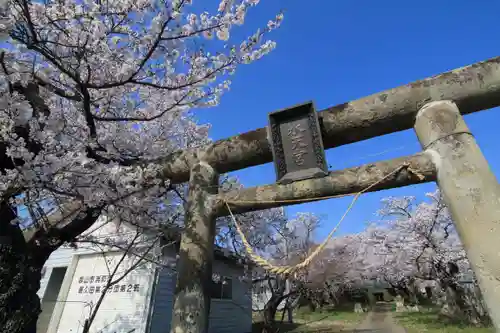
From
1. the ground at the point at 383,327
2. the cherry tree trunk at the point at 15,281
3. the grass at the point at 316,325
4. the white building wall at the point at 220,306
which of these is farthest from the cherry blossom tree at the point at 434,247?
the cherry tree trunk at the point at 15,281

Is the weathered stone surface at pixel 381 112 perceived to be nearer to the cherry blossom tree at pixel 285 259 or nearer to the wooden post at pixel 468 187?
the wooden post at pixel 468 187

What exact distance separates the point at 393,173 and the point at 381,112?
0.78 m

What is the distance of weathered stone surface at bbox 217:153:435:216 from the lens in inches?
117

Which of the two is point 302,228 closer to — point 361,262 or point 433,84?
point 361,262

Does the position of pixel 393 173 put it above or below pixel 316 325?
above

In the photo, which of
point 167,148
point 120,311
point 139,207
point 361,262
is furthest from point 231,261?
point 361,262

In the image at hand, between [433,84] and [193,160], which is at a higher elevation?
[433,84]

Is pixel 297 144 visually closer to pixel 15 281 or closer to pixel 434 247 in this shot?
pixel 15 281

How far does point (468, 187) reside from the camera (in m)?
2.66

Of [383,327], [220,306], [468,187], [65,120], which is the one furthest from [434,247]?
[65,120]

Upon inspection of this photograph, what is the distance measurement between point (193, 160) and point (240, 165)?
2.35 feet

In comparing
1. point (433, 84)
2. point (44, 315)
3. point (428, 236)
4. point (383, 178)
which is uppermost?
point (428, 236)

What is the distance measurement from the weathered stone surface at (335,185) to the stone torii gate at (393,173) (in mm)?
10

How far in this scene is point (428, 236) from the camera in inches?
635
